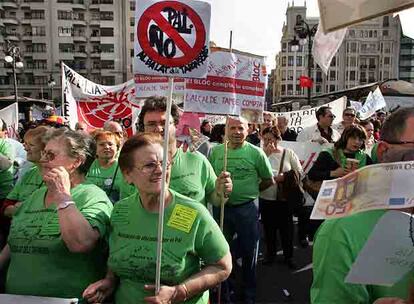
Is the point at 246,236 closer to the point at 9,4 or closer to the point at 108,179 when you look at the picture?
the point at 108,179

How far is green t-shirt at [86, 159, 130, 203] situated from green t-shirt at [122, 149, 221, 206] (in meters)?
0.45

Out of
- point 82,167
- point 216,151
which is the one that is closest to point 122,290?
point 82,167

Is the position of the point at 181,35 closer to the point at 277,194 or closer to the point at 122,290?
the point at 122,290

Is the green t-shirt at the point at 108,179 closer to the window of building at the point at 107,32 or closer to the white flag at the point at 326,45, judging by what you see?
the white flag at the point at 326,45

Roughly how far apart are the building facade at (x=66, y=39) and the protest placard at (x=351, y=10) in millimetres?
71143

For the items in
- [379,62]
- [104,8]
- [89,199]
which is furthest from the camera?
[379,62]

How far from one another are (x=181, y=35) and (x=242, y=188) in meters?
2.27

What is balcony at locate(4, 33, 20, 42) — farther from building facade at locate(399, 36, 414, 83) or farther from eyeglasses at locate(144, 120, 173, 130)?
building facade at locate(399, 36, 414, 83)

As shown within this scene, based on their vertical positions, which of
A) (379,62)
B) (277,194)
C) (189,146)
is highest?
(379,62)

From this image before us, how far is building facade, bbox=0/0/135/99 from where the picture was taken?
Answer: 230ft

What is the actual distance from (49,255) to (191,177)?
1.17 meters

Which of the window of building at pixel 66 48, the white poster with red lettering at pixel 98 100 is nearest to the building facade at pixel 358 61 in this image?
the window of building at pixel 66 48

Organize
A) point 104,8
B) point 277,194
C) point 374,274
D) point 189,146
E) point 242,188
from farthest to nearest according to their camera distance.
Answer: point 104,8 < point 277,194 < point 242,188 < point 189,146 < point 374,274

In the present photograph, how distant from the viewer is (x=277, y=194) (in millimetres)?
5371
